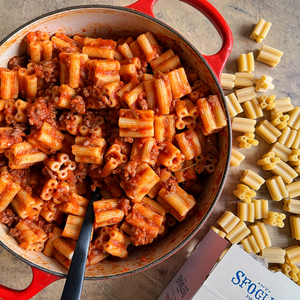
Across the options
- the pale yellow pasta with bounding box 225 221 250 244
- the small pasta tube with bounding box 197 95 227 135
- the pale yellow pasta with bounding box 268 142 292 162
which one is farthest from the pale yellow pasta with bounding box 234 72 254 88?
the pale yellow pasta with bounding box 225 221 250 244

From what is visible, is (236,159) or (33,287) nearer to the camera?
(33,287)

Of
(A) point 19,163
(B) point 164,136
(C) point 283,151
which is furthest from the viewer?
(C) point 283,151

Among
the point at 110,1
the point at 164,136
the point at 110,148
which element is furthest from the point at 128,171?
the point at 110,1

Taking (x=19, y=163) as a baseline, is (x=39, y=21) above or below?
above

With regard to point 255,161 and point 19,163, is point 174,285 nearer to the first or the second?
point 255,161

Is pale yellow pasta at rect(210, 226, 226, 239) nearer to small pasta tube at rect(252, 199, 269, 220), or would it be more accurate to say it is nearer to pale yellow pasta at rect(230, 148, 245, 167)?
small pasta tube at rect(252, 199, 269, 220)

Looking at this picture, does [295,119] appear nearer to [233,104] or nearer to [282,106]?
[282,106]

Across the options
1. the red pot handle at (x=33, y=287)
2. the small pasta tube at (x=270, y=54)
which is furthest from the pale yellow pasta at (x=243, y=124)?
the red pot handle at (x=33, y=287)

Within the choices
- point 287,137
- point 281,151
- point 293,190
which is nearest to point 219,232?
point 293,190
